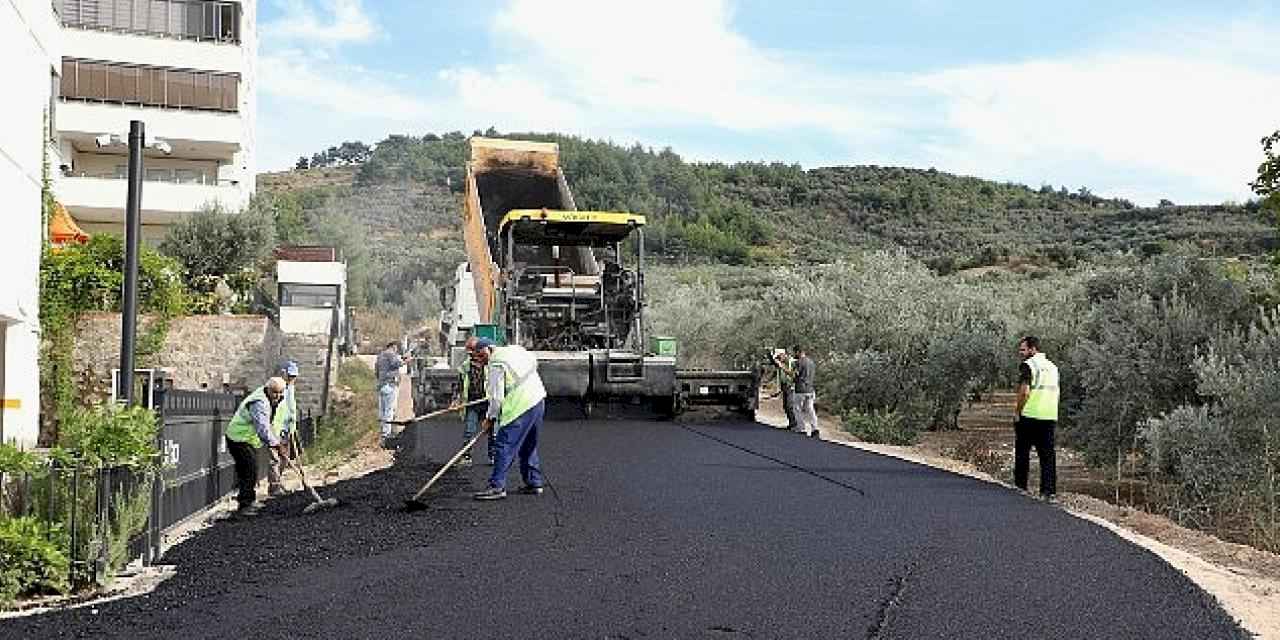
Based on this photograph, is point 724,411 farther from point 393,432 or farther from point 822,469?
point 822,469

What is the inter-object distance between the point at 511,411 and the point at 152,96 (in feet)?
88.8

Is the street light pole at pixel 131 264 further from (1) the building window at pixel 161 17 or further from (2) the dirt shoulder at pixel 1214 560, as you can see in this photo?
(1) the building window at pixel 161 17

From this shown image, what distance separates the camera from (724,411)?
20266 millimetres

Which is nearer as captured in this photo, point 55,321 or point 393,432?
point 393,432

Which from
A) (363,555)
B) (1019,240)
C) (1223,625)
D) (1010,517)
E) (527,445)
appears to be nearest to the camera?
(1223,625)

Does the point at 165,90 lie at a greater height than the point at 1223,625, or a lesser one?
greater

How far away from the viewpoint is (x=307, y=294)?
104 ft

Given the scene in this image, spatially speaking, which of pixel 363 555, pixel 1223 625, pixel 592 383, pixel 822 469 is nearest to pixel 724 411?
pixel 592 383

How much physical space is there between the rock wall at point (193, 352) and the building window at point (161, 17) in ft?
50.0

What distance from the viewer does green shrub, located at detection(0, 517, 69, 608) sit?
7031 mm

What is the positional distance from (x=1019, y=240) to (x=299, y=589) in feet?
206

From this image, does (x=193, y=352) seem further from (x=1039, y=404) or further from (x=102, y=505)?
(x=1039, y=404)

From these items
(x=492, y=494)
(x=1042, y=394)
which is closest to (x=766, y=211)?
(x=1042, y=394)

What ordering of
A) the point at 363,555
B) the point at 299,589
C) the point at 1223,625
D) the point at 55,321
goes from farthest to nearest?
the point at 55,321, the point at 363,555, the point at 299,589, the point at 1223,625
